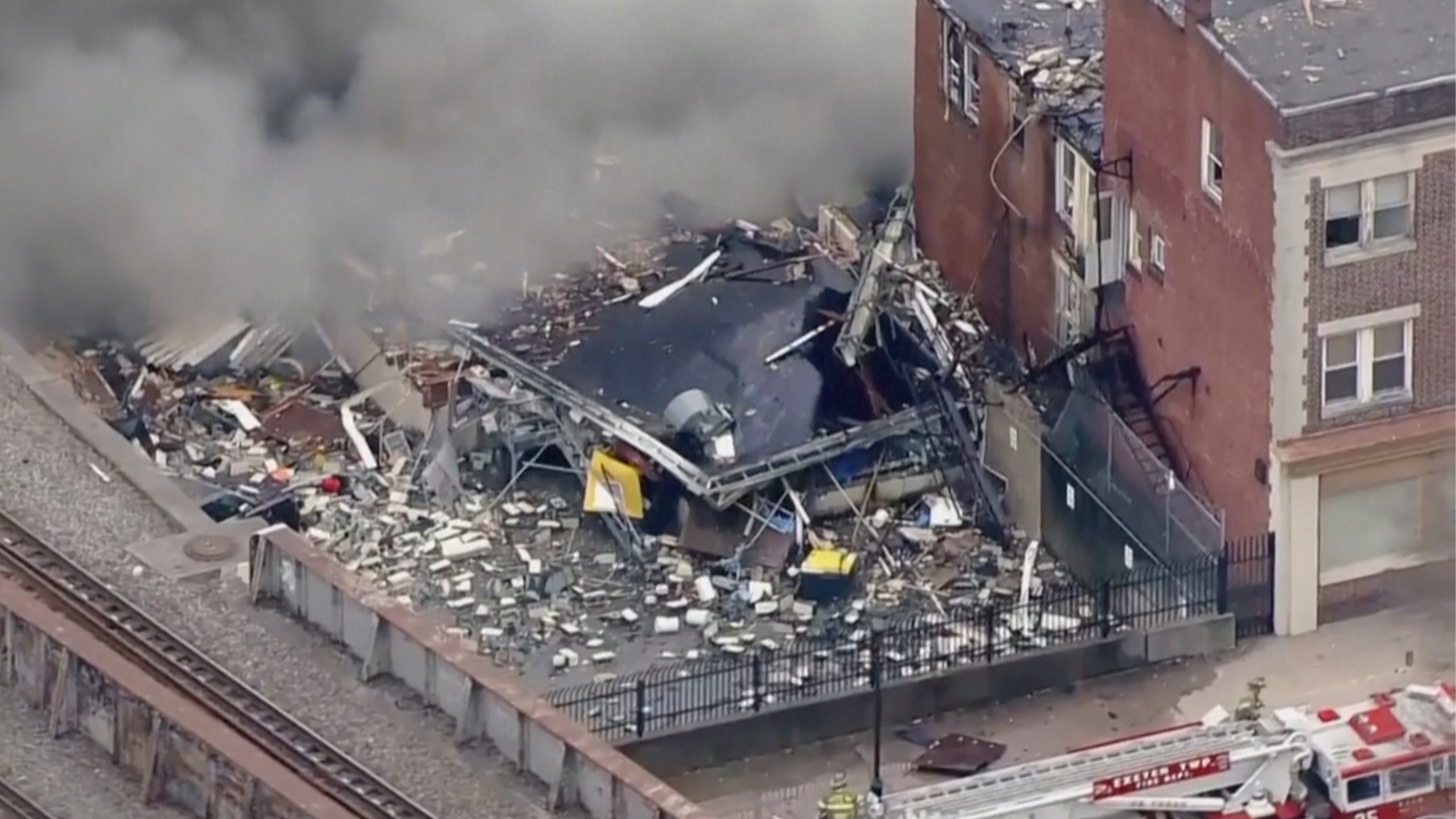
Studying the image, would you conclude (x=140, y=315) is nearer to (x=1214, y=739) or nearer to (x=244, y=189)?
(x=244, y=189)

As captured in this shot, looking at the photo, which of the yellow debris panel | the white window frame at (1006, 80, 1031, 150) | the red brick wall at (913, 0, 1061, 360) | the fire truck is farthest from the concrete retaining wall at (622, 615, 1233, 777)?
the white window frame at (1006, 80, 1031, 150)

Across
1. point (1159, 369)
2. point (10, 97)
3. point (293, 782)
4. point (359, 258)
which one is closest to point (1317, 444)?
point (1159, 369)

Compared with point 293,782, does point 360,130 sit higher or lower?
higher

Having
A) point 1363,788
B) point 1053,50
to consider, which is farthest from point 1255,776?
point 1053,50

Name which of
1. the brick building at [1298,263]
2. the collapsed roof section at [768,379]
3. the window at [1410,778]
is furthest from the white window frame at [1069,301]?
the window at [1410,778]

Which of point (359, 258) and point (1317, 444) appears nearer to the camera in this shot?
point (1317, 444)
